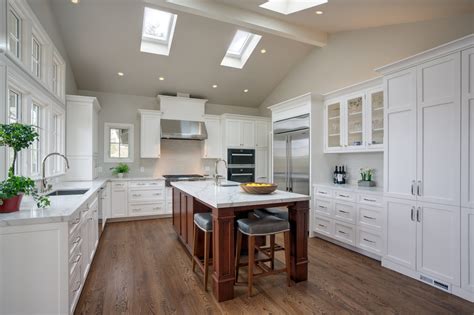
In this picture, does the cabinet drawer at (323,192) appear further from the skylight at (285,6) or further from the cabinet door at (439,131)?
the skylight at (285,6)

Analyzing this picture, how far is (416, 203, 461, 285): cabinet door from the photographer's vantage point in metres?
2.44

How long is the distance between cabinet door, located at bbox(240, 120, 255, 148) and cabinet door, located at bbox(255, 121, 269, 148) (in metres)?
0.12

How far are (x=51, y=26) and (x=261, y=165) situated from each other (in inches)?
192

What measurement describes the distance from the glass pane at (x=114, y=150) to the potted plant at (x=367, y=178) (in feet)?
16.6

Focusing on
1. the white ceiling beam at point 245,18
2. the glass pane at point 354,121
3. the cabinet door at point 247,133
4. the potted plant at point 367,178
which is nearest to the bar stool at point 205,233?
the potted plant at point 367,178

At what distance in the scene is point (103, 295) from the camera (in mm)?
2432

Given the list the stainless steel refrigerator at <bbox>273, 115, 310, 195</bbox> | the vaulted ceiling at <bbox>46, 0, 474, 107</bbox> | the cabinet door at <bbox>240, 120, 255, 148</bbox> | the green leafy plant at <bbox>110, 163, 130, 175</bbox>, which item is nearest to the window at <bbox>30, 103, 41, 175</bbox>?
the vaulted ceiling at <bbox>46, 0, 474, 107</bbox>

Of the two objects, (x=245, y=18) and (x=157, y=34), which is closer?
(x=245, y=18)

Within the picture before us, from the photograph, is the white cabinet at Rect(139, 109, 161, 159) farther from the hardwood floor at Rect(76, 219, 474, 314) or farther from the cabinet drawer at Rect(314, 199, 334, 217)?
the cabinet drawer at Rect(314, 199, 334, 217)

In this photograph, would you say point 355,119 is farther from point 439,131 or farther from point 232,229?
point 232,229

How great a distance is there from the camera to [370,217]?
3.35 meters

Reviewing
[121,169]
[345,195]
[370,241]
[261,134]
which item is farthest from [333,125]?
[121,169]

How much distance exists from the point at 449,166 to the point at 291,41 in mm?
3582

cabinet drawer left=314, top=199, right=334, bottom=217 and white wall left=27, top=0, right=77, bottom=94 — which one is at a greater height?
white wall left=27, top=0, right=77, bottom=94
